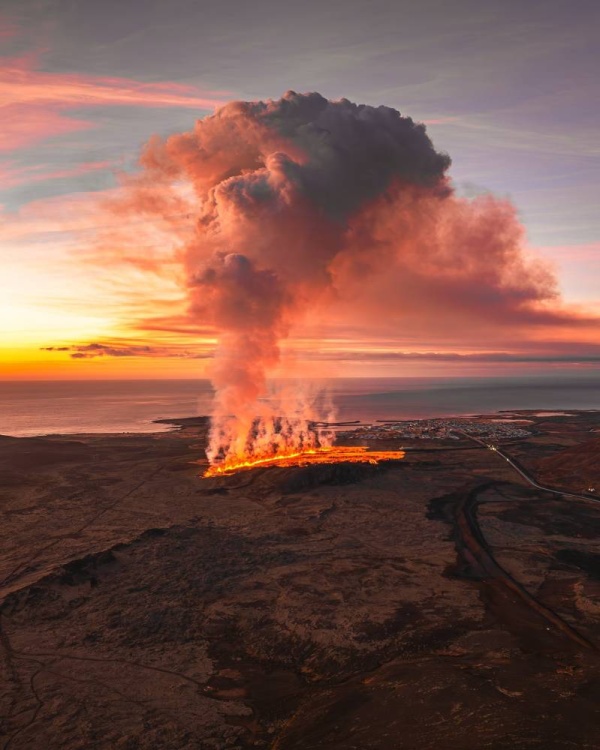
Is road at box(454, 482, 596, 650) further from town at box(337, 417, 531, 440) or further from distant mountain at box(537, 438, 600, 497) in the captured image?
town at box(337, 417, 531, 440)

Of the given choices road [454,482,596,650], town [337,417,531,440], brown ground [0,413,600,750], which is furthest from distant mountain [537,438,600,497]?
town [337,417,531,440]

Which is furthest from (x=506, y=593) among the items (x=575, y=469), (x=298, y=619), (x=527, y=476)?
(x=575, y=469)

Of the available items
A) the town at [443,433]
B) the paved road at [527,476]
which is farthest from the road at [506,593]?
the town at [443,433]

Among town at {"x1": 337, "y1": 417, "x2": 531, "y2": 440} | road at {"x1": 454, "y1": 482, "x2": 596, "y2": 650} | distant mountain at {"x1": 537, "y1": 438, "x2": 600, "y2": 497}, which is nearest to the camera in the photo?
road at {"x1": 454, "y1": 482, "x2": 596, "y2": 650}

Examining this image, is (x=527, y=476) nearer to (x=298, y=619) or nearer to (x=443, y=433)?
(x=443, y=433)

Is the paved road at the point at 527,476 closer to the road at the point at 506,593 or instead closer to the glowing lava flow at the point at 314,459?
the glowing lava flow at the point at 314,459
